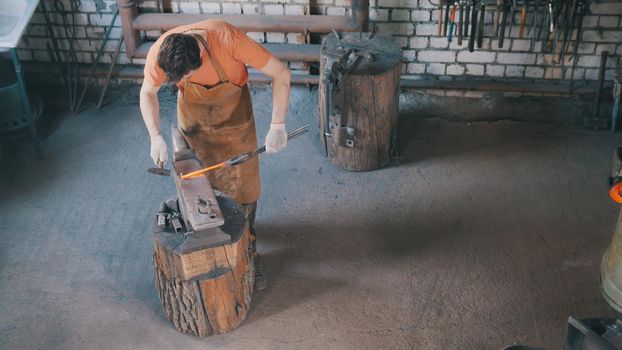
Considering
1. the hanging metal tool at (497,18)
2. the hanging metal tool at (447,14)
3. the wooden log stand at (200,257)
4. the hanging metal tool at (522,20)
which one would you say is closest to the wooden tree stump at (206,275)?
the wooden log stand at (200,257)

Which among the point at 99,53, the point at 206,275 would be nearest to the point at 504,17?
the point at 206,275

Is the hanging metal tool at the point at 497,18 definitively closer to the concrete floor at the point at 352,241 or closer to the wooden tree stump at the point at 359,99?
the concrete floor at the point at 352,241

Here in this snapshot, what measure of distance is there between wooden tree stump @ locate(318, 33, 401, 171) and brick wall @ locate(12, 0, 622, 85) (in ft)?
1.82

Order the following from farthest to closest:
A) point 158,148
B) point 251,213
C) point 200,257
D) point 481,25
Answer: point 481,25, point 251,213, point 158,148, point 200,257

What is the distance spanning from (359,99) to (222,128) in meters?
1.23

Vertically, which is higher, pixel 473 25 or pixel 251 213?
pixel 473 25

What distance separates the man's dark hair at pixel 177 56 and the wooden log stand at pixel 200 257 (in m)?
0.53

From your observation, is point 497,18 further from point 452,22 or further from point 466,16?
point 452,22

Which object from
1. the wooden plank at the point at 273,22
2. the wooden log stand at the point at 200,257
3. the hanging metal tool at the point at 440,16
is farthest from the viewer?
the wooden plank at the point at 273,22

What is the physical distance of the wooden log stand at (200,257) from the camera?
11.5 ft

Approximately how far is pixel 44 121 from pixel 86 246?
5.84ft

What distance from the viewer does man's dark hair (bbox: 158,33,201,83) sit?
3357 millimetres

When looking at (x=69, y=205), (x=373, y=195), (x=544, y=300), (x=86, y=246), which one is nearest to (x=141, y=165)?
(x=69, y=205)

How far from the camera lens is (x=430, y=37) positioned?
5.77 m
